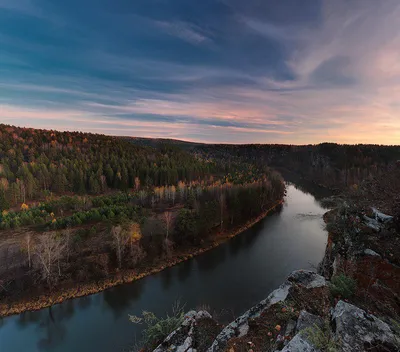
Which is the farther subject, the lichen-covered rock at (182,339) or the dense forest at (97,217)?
the dense forest at (97,217)

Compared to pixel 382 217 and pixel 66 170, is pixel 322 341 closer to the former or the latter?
pixel 382 217

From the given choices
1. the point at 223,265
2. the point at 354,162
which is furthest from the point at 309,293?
the point at 354,162

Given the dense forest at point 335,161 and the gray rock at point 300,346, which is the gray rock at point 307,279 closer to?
the gray rock at point 300,346

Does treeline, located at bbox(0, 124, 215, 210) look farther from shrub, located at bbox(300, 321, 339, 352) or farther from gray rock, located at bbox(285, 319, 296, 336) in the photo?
shrub, located at bbox(300, 321, 339, 352)

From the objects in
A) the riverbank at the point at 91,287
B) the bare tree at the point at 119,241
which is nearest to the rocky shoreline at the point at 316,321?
the riverbank at the point at 91,287

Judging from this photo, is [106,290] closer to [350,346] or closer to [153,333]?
[153,333]

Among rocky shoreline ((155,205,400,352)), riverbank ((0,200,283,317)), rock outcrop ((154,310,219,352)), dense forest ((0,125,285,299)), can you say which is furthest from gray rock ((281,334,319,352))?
dense forest ((0,125,285,299))
